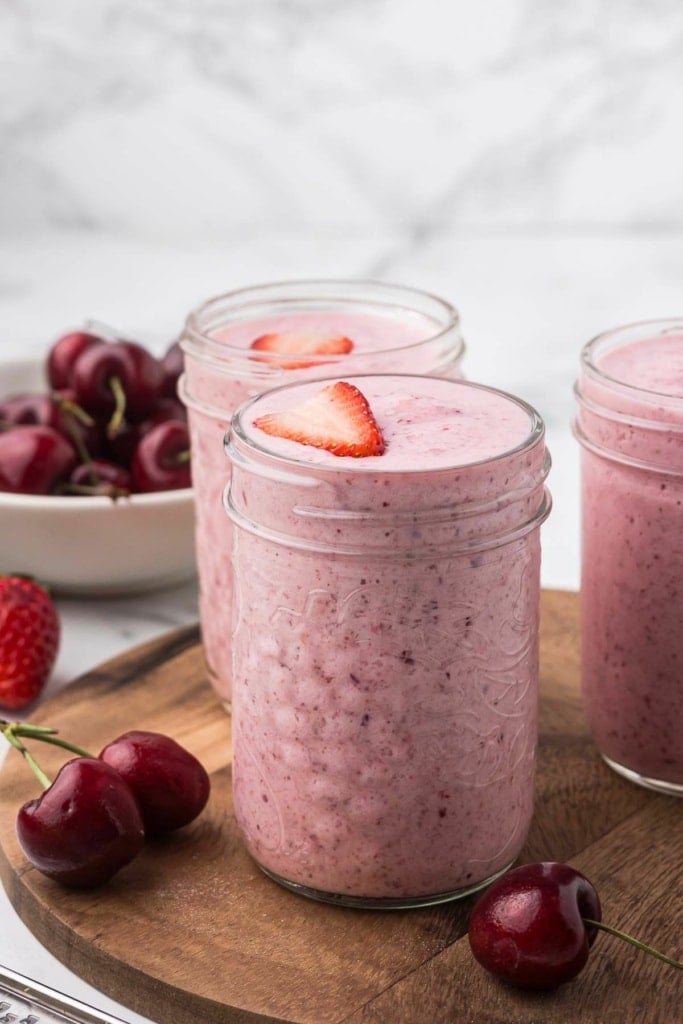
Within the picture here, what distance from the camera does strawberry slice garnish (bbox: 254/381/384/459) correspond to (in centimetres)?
127

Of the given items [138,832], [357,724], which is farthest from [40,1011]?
[357,724]

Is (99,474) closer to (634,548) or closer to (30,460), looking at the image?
(30,460)

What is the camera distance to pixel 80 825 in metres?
1.35

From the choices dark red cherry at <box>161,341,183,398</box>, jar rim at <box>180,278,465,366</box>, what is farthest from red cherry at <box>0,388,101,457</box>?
jar rim at <box>180,278,465,366</box>

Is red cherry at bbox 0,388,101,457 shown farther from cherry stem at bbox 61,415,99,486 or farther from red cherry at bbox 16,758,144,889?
red cherry at bbox 16,758,144,889

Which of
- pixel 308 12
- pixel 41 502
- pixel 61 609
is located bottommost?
pixel 61 609

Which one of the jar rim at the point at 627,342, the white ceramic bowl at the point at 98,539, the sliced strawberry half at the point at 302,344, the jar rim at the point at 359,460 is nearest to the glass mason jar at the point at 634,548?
the jar rim at the point at 627,342

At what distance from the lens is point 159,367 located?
2.19 metres

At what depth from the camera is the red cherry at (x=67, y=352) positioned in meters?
2.23

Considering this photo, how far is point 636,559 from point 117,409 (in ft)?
3.07

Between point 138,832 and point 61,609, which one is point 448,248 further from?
point 138,832

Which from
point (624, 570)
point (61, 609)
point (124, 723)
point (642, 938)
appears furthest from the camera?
point (61, 609)

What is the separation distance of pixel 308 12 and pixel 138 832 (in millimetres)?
2887

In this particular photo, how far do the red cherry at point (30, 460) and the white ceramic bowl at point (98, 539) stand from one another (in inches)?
1.4
